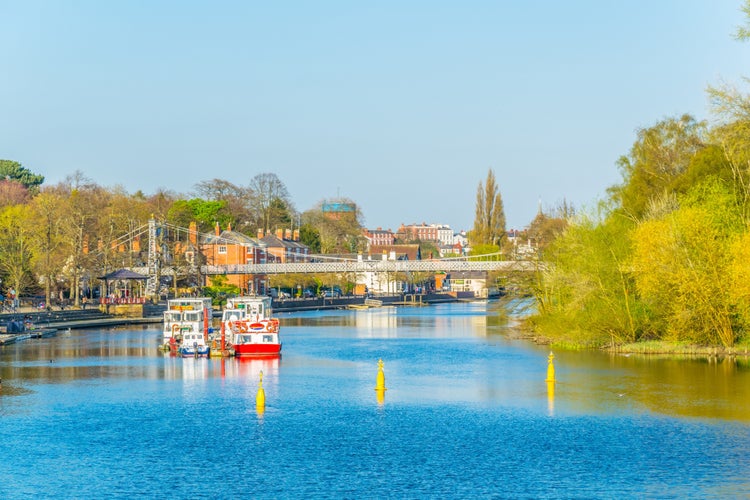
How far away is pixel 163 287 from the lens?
120m

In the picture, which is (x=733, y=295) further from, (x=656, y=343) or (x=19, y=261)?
(x=19, y=261)

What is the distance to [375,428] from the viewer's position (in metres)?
35.8

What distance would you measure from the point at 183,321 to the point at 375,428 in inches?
1307

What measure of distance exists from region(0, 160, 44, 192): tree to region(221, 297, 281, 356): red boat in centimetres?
11746

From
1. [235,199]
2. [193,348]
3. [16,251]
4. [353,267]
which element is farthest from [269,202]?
[193,348]

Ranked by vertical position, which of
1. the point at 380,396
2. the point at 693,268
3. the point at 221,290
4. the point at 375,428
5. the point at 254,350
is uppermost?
the point at 221,290

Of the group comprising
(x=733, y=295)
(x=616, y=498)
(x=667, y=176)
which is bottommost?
(x=616, y=498)

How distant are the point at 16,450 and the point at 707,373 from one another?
30.1m

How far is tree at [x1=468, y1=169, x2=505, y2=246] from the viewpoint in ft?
615

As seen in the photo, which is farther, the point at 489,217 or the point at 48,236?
the point at 489,217

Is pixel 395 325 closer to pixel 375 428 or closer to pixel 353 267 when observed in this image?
pixel 353 267

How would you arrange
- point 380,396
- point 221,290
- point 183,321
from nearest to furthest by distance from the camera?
point 380,396 → point 183,321 → point 221,290

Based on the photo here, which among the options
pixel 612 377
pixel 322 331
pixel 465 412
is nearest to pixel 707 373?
pixel 612 377

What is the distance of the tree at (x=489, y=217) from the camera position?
187375 mm
